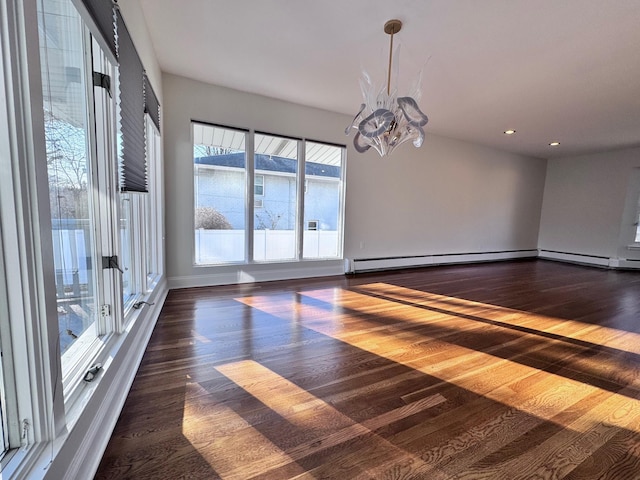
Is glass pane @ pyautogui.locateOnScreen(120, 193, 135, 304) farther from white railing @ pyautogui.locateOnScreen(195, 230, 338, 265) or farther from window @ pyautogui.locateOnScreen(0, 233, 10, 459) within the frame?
white railing @ pyautogui.locateOnScreen(195, 230, 338, 265)

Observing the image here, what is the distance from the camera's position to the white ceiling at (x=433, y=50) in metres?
2.31

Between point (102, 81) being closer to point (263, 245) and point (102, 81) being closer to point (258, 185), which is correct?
point (258, 185)

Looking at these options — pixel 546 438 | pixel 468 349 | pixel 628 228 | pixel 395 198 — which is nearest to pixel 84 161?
pixel 546 438

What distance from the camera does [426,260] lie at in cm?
635

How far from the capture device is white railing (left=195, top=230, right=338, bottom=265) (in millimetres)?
4188

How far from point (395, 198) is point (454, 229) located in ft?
6.61

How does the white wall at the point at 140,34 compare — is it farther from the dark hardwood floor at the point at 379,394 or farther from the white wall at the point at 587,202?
the white wall at the point at 587,202

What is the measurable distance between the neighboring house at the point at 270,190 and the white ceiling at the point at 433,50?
1.05 meters

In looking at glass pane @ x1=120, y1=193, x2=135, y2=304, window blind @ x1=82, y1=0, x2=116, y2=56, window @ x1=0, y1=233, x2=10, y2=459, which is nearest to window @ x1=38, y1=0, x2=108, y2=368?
window blind @ x1=82, y1=0, x2=116, y2=56

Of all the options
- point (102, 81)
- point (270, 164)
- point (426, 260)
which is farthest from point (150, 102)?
point (426, 260)

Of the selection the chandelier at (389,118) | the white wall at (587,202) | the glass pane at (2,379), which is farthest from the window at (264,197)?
the white wall at (587,202)

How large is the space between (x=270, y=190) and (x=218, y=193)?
2.67 feet

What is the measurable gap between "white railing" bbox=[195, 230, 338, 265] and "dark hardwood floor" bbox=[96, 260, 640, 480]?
86 centimetres

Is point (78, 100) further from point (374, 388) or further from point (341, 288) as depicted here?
point (341, 288)
